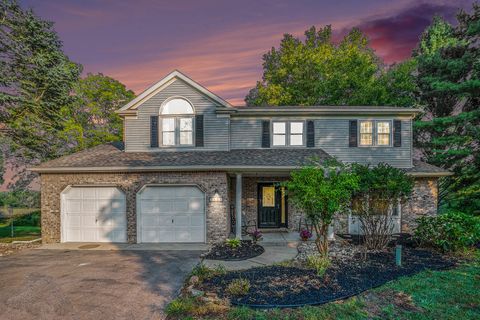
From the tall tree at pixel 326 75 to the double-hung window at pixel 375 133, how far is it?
309 inches

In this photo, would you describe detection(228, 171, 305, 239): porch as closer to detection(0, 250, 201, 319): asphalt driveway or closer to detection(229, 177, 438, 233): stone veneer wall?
detection(229, 177, 438, 233): stone veneer wall

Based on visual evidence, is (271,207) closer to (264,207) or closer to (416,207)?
(264,207)

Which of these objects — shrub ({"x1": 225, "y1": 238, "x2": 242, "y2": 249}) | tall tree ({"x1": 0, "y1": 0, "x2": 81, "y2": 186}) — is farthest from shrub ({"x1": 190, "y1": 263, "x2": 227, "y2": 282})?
tall tree ({"x1": 0, "y1": 0, "x2": 81, "y2": 186})

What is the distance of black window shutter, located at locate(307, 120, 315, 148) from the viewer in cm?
1255

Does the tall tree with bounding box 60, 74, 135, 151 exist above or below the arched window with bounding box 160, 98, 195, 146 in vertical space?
above

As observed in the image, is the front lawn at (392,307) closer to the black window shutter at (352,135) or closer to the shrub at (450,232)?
the shrub at (450,232)

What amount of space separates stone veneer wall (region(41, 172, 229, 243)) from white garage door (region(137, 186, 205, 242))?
0.30 metres

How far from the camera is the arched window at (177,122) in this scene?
39.5 ft

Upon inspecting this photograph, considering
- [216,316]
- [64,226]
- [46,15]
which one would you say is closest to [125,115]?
[64,226]

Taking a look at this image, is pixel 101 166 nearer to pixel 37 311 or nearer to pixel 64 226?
pixel 64 226

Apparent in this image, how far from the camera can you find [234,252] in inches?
349

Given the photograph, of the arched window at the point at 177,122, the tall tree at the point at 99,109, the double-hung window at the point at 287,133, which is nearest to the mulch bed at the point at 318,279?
the double-hung window at the point at 287,133

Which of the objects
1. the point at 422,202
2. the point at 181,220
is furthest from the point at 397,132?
the point at 181,220

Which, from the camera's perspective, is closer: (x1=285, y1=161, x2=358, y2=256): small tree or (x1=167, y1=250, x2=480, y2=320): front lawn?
(x1=167, y1=250, x2=480, y2=320): front lawn
